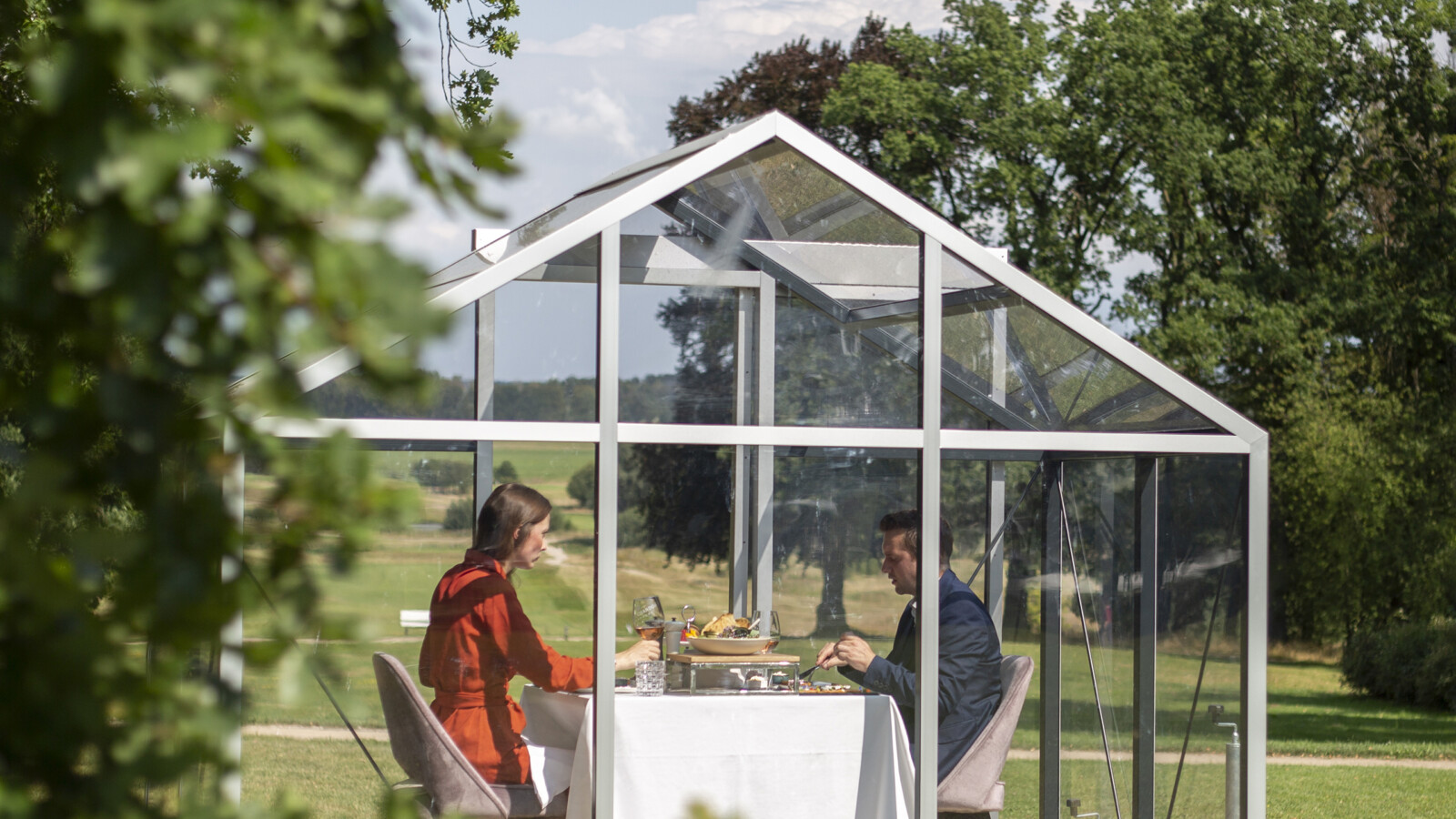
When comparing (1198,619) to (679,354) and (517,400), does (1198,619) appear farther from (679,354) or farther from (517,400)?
(517,400)

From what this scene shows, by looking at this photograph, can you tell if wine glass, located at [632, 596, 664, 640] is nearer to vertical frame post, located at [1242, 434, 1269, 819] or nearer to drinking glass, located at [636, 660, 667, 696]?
drinking glass, located at [636, 660, 667, 696]

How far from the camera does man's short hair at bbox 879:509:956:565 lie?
5.18m

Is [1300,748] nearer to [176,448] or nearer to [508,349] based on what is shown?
[508,349]

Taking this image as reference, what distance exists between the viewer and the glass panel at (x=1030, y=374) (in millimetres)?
5145

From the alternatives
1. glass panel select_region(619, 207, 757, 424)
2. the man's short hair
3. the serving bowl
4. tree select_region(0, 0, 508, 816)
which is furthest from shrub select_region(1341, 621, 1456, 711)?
tree select_region(0, 0, 508, 816)

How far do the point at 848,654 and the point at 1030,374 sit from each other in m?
1.35

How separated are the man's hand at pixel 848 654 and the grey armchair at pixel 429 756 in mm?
1399

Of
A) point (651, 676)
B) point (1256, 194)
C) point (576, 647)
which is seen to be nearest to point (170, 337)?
point (576, 647)

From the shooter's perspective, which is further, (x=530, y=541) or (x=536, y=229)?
(x=536, y=229)

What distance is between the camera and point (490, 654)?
4582 mm

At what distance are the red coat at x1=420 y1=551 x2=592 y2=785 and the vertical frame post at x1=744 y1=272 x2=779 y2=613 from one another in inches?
46.6

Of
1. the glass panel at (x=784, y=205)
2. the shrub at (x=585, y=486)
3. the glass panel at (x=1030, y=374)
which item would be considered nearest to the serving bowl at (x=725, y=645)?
the shrub at (x=585, y=486)

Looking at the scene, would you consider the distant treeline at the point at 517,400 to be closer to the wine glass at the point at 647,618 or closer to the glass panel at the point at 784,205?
the glass panel at the point at 784,205

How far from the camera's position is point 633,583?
514 cm
